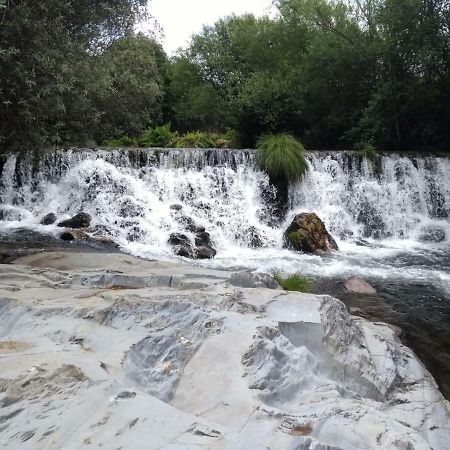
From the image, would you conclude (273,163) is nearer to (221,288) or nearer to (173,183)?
(173,183)

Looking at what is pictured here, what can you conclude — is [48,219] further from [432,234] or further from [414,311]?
[432,234]

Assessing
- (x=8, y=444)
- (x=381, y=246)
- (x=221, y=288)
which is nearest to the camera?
(x=8, y=444)

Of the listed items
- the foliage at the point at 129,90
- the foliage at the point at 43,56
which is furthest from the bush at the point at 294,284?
the foliage at the point at 129,90

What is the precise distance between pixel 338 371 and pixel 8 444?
2297mm

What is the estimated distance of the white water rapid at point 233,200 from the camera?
Answer: 36.8ft

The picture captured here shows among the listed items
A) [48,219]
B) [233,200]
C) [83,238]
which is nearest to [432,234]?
[233,200]

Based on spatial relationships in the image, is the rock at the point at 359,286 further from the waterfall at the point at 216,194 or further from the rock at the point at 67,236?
the rock at the point at 67,236

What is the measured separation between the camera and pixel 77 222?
37.1ft

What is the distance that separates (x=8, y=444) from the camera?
225cm

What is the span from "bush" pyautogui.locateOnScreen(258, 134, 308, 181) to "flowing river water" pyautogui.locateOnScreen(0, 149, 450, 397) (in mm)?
254

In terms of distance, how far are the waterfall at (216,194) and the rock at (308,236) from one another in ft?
1.63

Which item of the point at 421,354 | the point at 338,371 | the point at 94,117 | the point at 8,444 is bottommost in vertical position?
the point at 421,354

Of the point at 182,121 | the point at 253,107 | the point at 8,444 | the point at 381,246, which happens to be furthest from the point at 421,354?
the point at 182,121

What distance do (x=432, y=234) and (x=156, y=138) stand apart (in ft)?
39.5
